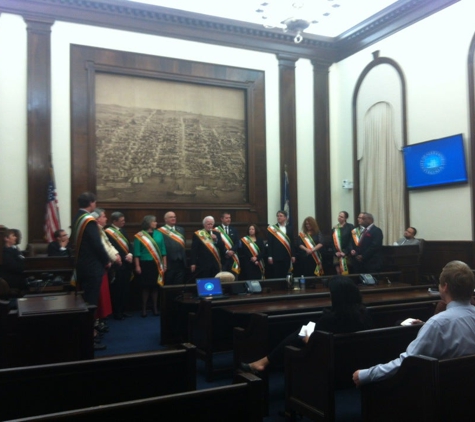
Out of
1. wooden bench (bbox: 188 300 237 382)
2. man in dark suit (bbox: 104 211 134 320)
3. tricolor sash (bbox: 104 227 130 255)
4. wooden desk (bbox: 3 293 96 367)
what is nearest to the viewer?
wooden desk (bbox: 3 293 96 367)

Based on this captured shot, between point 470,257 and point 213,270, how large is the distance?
3845 millimetres

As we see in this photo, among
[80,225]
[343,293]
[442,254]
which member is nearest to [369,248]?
[442,254]

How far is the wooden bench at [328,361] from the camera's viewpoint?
10.2 feet

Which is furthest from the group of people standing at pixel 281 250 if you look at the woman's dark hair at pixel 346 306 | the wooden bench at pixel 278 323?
the woman's dark hair at pixel 346 306

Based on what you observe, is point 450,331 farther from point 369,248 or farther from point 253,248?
point 253,248

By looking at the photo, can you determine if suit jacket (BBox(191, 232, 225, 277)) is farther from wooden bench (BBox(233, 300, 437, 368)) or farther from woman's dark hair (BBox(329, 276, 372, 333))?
woman's dark hair (BBox(329, 276, 372, 333))

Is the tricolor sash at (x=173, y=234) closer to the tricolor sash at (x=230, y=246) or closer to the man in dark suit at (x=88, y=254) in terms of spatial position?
the tricolor sash at (x=230, y=246)

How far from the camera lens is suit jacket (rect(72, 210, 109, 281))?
198 inches

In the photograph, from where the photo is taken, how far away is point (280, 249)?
852cm

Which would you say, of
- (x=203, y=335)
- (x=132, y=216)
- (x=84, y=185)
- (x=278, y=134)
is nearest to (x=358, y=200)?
(x=278, y=134)

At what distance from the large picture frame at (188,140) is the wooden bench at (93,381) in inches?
265

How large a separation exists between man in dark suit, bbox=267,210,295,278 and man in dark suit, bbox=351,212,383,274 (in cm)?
118

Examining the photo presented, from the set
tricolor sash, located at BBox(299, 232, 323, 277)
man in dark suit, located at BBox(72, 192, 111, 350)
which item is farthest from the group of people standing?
man in dark suit, located at BBox(72, 192, 111, 350)

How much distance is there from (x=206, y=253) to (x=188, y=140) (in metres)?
2.73
